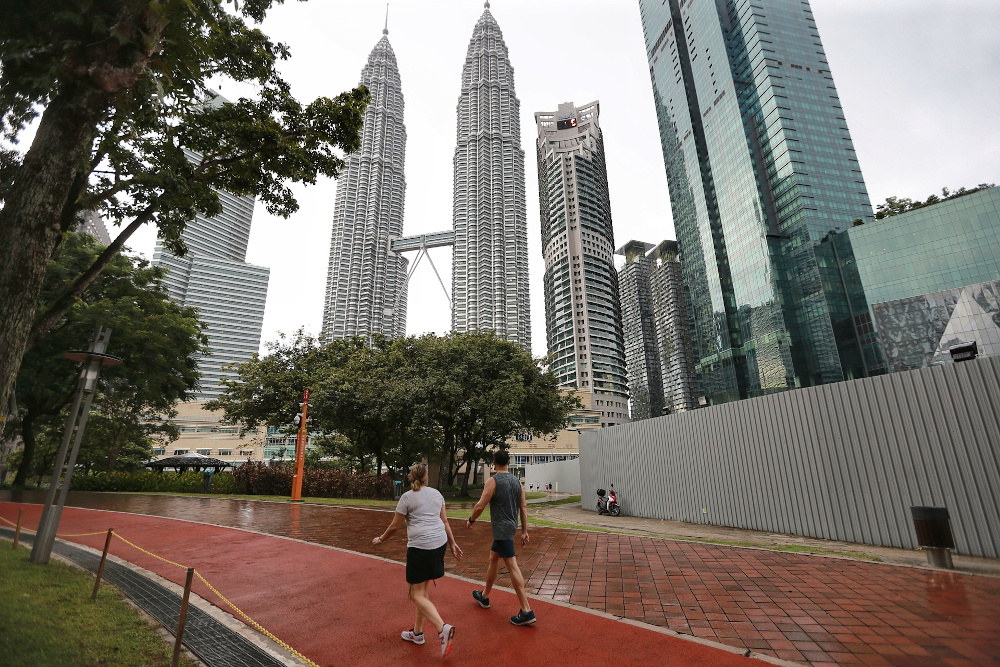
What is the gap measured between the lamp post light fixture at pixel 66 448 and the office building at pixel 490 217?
10189 centimetres

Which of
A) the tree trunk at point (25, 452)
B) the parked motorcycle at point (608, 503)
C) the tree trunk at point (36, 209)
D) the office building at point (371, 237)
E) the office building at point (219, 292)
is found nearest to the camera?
the tree trunk at point (36, 209)

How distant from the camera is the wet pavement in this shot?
3.72 m

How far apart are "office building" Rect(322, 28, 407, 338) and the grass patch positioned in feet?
336

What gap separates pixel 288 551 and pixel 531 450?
225 ft

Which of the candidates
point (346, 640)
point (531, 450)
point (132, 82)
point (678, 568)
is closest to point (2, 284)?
point (132, 82)

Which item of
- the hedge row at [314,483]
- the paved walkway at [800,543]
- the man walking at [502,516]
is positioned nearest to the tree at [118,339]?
the hedge row at [314,483]

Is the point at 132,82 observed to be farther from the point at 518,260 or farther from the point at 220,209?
the point at 518,260

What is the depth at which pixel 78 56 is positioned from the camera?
4883 millimetres

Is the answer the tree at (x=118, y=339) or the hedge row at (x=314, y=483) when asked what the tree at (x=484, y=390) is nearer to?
the hedge row at (x=314, y=483)

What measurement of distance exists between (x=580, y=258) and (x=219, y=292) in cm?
11780

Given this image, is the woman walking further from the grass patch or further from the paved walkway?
the paved walkway

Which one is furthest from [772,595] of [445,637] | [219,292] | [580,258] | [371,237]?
[219,292]

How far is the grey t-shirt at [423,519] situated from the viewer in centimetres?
400

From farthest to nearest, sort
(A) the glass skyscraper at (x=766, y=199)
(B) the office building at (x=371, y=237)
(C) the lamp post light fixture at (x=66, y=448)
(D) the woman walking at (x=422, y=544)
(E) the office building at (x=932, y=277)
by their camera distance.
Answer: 1. (B) the office building at (x=371, y=237)
2. (A) the glass skyscraper at (x=766, y=199)
3. (E) the office building at (x=932, y=277)
4. (C) the lamp post light fixture at (x=66, y=448)
5. (D) the woman walking at (x=422, y=544)
